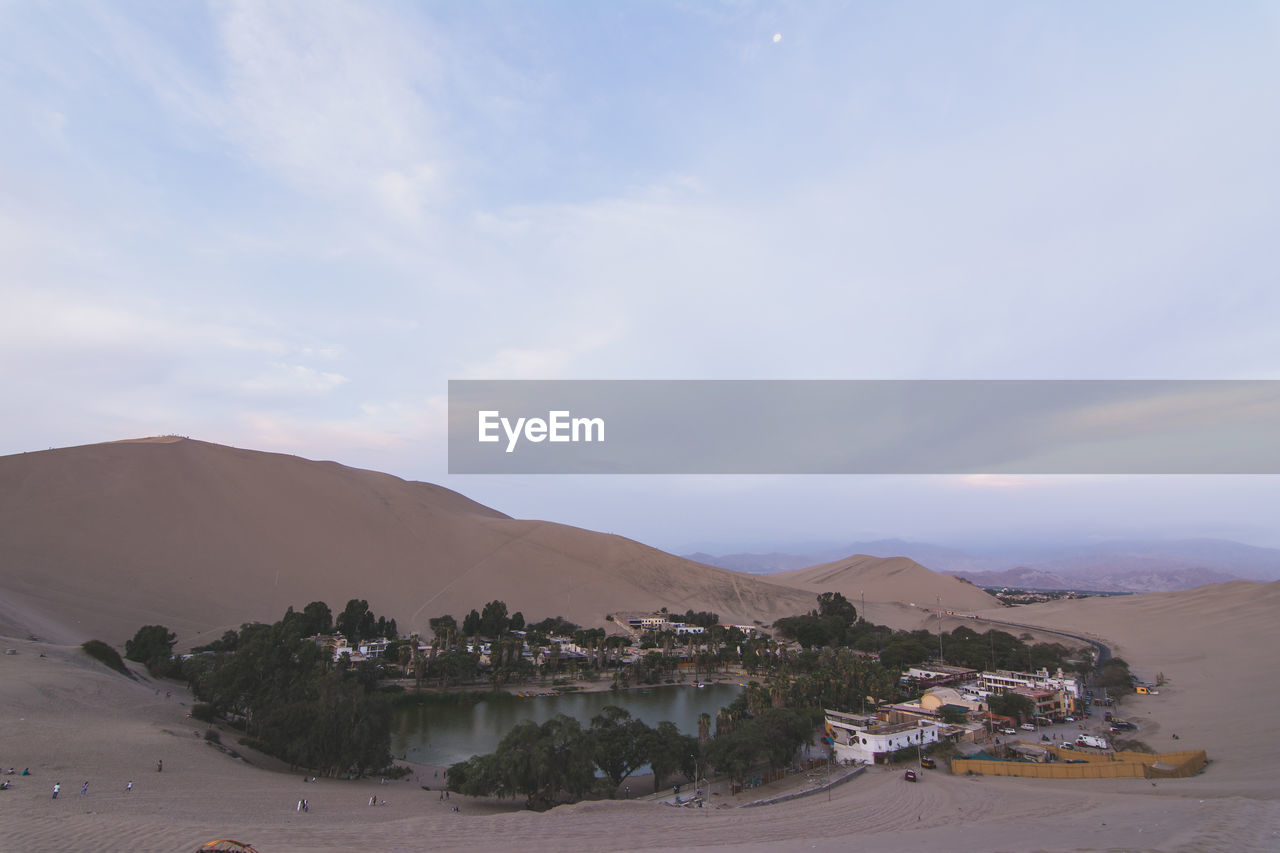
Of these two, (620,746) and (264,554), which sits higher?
(264,554)

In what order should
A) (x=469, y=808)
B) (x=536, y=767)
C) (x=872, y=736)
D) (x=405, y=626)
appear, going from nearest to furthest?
(x=469, y=808)
(x=536, y=767)
(x=872, y=736)
(x=405, y=626)

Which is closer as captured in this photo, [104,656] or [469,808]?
[469,808]

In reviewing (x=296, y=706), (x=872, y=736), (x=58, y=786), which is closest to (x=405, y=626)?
(x=296, y=706)

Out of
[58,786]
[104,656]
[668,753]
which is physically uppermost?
[104,656]

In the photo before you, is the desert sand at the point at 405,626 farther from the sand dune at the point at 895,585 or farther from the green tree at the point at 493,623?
the green tree at the point at 493,623

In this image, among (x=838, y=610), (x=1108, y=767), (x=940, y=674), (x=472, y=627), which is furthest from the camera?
(x=838, y=610)

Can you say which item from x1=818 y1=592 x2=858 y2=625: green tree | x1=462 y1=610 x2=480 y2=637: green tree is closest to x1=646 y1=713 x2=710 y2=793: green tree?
x1=462 y1=610 x2=480 y2=637: green tree

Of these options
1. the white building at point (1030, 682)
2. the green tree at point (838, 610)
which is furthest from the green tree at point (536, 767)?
the green tree at point (838, 610)

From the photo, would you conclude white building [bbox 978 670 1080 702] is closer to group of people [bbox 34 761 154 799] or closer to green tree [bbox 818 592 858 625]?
green tree [bbox 818 592 858 625]

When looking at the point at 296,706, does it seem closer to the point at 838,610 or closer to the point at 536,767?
the point at 536,767
